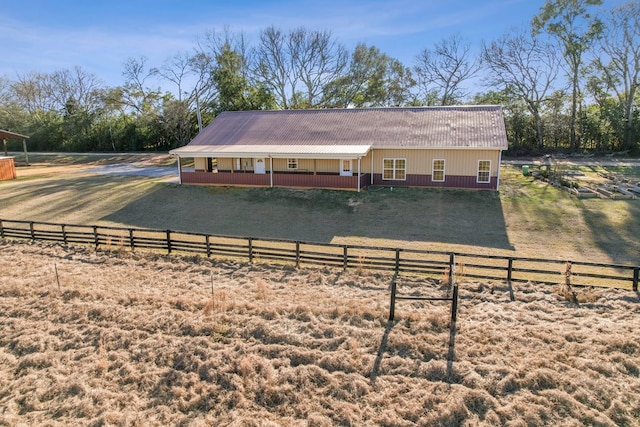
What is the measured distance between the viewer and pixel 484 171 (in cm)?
2239

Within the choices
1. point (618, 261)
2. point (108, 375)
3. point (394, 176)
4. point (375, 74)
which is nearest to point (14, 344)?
point (108, 375)

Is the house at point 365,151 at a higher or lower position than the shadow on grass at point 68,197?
higher

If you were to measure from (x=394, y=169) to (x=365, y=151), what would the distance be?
2.66 meters

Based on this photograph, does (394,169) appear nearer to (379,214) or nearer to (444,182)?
(444,182)

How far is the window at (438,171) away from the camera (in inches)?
902

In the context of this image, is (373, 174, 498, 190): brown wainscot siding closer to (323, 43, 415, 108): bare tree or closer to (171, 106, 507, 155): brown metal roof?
(171, 106, 507, 155): brown metal roof

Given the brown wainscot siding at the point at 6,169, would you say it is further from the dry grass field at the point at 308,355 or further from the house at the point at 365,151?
the dry grass field at the point at 308,355

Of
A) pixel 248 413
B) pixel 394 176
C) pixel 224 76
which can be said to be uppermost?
pixel 224 76

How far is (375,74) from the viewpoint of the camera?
159ft

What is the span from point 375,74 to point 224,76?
700 inches

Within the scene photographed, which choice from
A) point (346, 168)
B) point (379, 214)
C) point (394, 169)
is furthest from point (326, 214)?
point (394, 169)

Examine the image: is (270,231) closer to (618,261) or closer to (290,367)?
(290,367)

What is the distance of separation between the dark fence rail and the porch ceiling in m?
8.54

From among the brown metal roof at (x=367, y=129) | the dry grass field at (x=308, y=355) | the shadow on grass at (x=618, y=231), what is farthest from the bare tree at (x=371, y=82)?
the dry grass field at (x=308, y=355)
